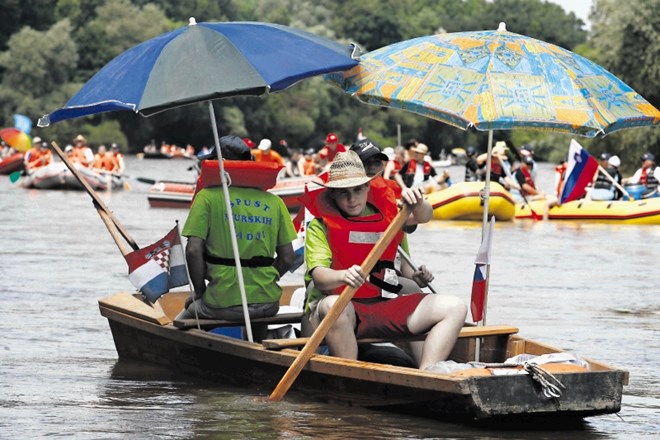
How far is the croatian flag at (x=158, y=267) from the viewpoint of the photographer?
376 inches

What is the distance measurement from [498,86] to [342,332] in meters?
1.66

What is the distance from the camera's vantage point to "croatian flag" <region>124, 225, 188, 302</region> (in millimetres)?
9562

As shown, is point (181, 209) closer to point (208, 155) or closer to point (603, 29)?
point (603, 29)

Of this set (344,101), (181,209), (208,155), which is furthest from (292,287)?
(344,101)

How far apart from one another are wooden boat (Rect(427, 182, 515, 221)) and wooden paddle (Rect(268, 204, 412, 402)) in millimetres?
19132

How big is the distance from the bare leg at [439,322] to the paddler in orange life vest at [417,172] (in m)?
16.5

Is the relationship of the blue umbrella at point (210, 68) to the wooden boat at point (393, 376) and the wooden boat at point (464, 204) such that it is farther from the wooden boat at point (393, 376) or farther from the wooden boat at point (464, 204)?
the wooden boat at point (464, 204)

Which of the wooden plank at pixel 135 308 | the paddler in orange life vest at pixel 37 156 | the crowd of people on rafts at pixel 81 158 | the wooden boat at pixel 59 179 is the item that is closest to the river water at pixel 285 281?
the wooden plank at pixel 135 308

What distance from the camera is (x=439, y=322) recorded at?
8531 millimetres

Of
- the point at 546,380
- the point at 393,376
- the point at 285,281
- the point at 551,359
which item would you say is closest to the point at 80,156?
the point at 285,281

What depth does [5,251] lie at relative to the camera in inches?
803

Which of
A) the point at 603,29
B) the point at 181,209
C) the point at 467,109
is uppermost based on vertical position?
the point at 603,29

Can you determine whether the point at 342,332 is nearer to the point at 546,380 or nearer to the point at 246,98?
the point at 546,380

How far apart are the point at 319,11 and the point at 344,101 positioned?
29.9m
